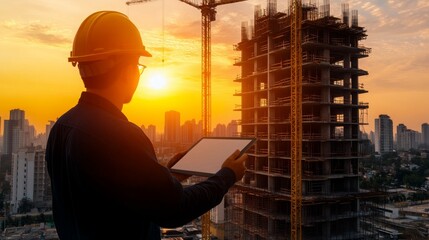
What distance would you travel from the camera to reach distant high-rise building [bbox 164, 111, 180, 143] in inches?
2197

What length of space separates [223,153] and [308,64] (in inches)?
846

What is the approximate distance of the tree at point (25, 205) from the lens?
4109 centimetres

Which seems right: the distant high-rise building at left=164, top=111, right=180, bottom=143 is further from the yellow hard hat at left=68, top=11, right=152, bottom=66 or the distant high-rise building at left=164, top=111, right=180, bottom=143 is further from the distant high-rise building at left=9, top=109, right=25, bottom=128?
the yellow hard hat at left=68, top=11, right=152, bottom=66

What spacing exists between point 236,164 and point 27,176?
47285 millimetres

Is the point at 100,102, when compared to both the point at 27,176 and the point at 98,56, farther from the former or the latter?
the point at 27,176

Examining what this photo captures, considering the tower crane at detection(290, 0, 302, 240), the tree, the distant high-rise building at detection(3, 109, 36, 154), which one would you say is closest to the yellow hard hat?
the tower crane at detection(290, 0, 302, 240)

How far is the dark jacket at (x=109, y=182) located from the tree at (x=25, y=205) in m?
46.3

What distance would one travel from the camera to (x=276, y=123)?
2398cm

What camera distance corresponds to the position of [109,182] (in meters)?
1.23

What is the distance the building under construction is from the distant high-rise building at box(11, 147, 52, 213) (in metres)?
28.1

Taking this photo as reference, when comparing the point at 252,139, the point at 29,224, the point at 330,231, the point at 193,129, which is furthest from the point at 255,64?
the point at 193,129

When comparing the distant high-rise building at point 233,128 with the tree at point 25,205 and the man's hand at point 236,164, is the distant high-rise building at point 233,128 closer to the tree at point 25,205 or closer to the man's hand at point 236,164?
the tree at point 25,205

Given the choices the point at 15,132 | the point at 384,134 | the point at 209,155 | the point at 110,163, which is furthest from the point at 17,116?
the point at 384,134

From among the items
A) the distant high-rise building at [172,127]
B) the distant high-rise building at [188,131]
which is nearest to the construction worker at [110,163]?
the distant high-rise building at [172,127]
